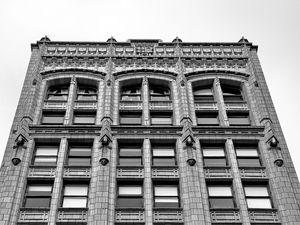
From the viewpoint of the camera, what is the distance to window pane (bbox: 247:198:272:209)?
105ft

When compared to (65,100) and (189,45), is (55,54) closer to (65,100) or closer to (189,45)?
(65,100)

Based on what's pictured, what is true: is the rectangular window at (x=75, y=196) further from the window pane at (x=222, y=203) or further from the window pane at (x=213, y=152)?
the window pane at (x=213, y=152)

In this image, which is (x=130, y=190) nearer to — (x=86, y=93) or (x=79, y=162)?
(x=79, y=162)

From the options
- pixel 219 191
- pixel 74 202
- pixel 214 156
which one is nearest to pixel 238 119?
pixel 214 156

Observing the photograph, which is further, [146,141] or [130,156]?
[146,141]

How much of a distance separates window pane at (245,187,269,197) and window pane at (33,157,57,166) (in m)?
13.0

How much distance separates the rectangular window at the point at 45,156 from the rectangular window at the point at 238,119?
13.5m

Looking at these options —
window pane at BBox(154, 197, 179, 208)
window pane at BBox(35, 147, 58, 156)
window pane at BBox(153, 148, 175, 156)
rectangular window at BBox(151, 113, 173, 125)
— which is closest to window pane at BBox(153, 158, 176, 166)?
window pane at BBox(153, 148, 175, 156)

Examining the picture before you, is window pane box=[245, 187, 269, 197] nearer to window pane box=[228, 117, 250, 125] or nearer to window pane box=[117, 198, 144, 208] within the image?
window pane box=[117, 198, 144, 208]

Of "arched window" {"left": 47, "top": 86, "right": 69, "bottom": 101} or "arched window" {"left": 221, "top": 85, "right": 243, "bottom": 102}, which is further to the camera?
"arched window" {"left": 221, "top": 85, "right": 243, "bottom": 102}

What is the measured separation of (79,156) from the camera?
3544 cm

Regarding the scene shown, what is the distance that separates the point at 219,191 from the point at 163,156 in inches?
189

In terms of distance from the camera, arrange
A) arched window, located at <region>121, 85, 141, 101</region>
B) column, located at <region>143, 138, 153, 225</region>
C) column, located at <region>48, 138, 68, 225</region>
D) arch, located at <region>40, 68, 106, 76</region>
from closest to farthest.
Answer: column, located at <region>48, 138, 68, 225</region> < column, located at <region>143, 138, 153, 225</region> < arched window, located at <region>121, 85, 141, 101</region> < arch, located at <region>40, 68, 106, 76</region>

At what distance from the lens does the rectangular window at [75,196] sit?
1255 inches
